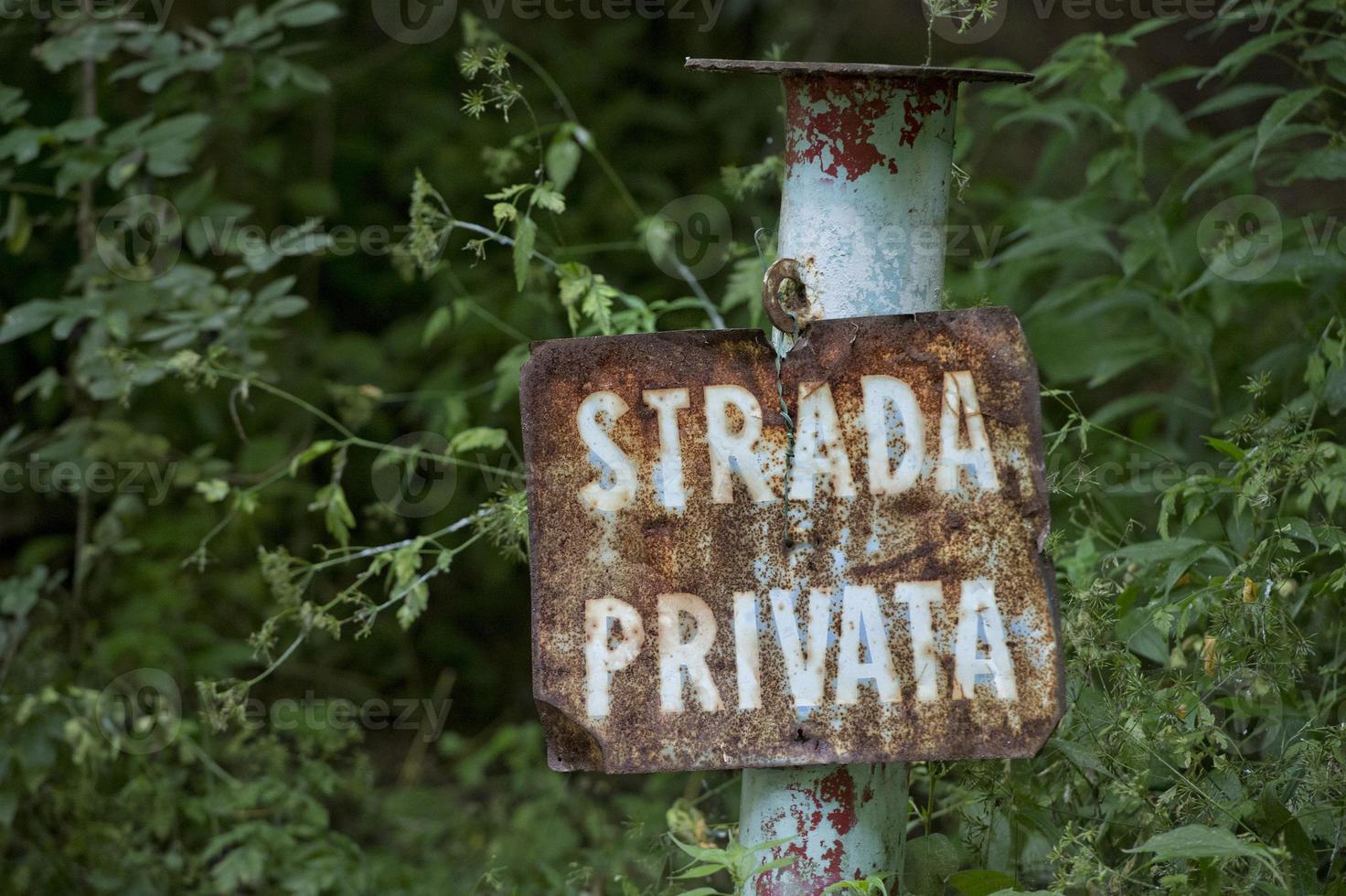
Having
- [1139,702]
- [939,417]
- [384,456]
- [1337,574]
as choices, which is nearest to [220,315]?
[384,456]

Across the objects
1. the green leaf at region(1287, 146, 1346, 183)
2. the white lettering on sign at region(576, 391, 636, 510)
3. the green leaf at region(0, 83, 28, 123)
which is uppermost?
the green leaf at region(0, 83, 28, 123)

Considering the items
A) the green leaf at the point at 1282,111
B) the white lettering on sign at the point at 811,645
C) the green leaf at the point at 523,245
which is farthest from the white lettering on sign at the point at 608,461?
the green leaf at the point at 1282,111

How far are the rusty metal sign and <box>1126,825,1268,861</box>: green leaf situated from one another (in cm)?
17

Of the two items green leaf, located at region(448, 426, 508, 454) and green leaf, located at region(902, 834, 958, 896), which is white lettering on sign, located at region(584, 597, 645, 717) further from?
green leaf, located at region(448, 426, 508, 454)

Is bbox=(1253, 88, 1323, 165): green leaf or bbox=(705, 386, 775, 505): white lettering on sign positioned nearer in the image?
bbox=(705, 386, 775, 505): white lettering on sign

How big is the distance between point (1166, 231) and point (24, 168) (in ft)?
8.74

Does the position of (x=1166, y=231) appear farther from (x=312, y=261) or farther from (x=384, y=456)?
(x=312, y=261)

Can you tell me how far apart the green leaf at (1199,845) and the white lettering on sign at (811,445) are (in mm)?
384

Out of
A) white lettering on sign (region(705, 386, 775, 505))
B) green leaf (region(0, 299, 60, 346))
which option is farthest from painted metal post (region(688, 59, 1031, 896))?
green leaf (region(0, 299, 60, 346))

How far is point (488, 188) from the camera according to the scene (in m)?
3.69

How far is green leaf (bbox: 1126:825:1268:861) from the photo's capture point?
1206 mm

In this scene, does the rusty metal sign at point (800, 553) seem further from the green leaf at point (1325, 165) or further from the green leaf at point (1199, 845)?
the green leaf at point (1325, 165)

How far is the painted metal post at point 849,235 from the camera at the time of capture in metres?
1.29

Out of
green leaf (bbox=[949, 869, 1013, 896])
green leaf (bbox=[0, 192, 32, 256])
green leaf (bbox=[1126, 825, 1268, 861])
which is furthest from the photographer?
green leaf (bbox=[0, 192, 32, 256])
